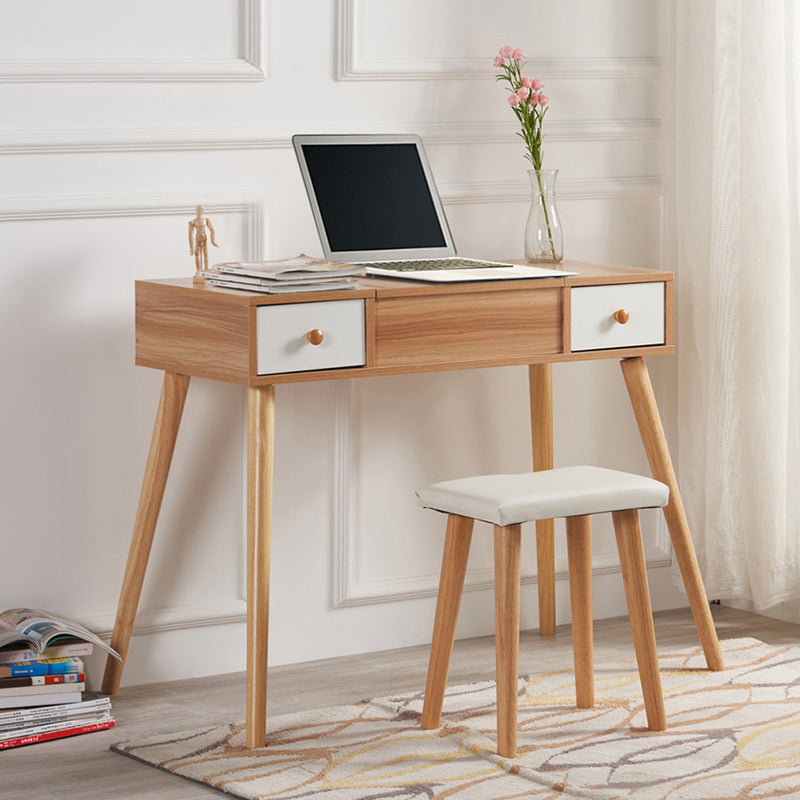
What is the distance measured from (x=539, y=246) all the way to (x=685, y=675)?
897 mm

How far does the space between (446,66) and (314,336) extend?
90 cm

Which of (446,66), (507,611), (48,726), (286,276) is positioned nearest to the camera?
(507,611)

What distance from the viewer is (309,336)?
7.86 ft

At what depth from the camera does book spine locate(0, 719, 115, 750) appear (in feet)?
8.07

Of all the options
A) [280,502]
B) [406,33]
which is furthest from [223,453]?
[406,33]

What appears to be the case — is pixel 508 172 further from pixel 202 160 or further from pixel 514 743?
pixel 514 743

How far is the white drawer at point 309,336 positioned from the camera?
93.0 inches

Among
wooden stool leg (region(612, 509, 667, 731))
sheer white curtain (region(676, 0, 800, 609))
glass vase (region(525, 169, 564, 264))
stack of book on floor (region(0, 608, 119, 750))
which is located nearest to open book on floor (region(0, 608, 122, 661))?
stack of book on floor (region(0, 608, 119, 750))

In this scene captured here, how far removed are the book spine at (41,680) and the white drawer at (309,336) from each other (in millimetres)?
664

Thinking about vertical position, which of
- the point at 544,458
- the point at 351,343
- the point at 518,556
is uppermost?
the point at 351,343

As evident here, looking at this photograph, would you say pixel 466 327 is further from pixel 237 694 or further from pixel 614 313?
pixel 237 694

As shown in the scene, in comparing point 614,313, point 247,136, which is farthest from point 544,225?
point 247,136

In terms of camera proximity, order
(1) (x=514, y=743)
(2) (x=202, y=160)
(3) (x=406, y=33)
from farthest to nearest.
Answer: (3) (x=406, y=33), (2) (x=202, y=160), (1) (x=514, y=743)

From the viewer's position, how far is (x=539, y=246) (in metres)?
2.94
